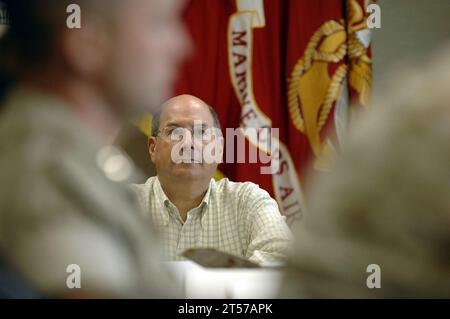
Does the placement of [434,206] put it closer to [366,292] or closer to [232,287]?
[366,292]

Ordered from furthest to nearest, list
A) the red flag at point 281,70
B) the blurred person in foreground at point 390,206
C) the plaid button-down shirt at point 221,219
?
the red flag at point 281,70, the plaid button-down shirt at point 221,219, the blurred person in foreground at point 390,206

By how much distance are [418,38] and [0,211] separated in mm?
1761

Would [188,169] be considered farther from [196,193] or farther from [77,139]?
[77,139]

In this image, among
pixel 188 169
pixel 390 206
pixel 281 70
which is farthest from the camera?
pixel 281 70

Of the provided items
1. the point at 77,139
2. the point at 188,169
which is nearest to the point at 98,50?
the point at 77,139

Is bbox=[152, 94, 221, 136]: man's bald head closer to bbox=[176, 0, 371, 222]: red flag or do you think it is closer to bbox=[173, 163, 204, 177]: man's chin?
bbox=[173, 163, 204, 177]: man's chin

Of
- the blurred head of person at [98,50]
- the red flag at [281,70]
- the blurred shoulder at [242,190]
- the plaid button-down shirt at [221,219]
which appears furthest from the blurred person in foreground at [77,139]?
the red flag at [281,70]

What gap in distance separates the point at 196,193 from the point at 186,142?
0.11 meters

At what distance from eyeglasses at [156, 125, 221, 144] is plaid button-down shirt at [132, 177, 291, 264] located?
0.38 ft

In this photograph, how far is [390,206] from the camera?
0.19 metres

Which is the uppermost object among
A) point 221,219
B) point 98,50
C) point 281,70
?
point 281,70

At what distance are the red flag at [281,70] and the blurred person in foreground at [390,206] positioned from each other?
4.89 ft

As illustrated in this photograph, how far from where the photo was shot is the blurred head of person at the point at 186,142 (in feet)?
3.37

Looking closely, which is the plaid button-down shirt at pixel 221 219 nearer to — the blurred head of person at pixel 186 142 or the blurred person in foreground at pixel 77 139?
the blurred head of person at pixel 186 142
